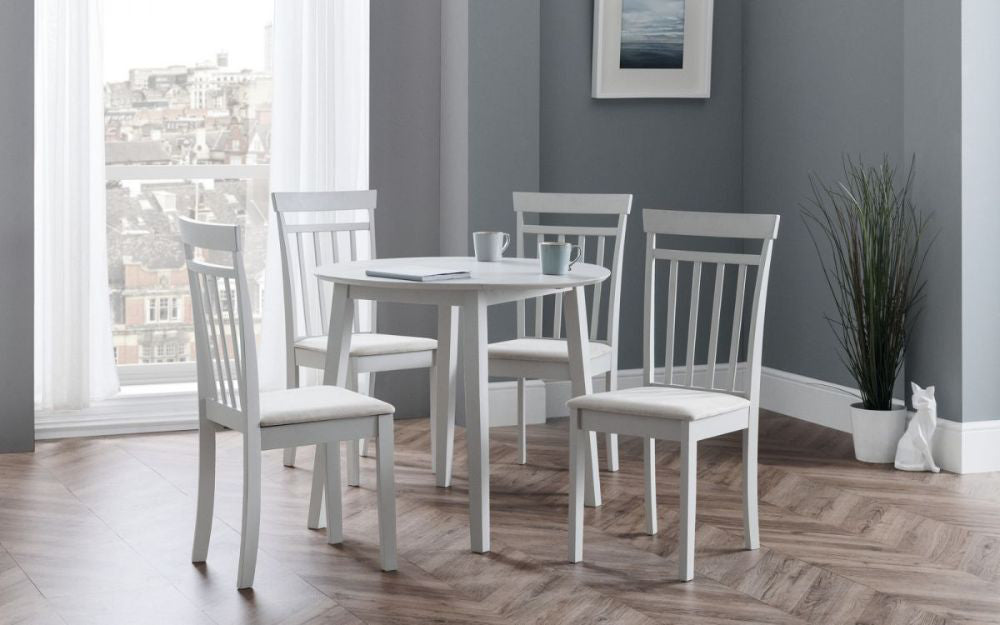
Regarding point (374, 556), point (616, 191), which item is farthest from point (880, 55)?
point (374, 556)

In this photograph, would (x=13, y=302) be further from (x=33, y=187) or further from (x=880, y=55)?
(x=880, y=55)

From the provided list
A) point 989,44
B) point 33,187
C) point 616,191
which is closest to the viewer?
point 989,44

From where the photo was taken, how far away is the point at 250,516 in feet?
9.71

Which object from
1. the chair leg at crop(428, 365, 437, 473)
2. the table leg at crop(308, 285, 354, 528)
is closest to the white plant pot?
the chair leg at crop(428, 365, 437, 473)

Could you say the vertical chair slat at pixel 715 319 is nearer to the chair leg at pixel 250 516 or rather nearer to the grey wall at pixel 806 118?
the chair leg at pixel 250 516

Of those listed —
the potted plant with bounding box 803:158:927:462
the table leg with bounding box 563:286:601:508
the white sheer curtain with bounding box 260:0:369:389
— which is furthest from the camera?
the white sheer curtain with bounding box 260:0:369:389

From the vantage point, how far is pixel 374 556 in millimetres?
3264

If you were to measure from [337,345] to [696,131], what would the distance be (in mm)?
2421

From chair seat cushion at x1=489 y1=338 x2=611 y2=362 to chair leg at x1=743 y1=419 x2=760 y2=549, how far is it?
71cm

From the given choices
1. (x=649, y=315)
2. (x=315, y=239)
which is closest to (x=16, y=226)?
(x=315, y=239)

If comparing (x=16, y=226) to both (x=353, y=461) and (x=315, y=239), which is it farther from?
(x=353, y=461)

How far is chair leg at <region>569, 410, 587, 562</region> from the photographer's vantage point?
3170 mm

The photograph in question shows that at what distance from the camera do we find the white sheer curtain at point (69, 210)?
14.9 ft

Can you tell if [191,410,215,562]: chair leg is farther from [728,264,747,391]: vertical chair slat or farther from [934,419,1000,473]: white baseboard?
[934,419,1000,473]: white baseboard
